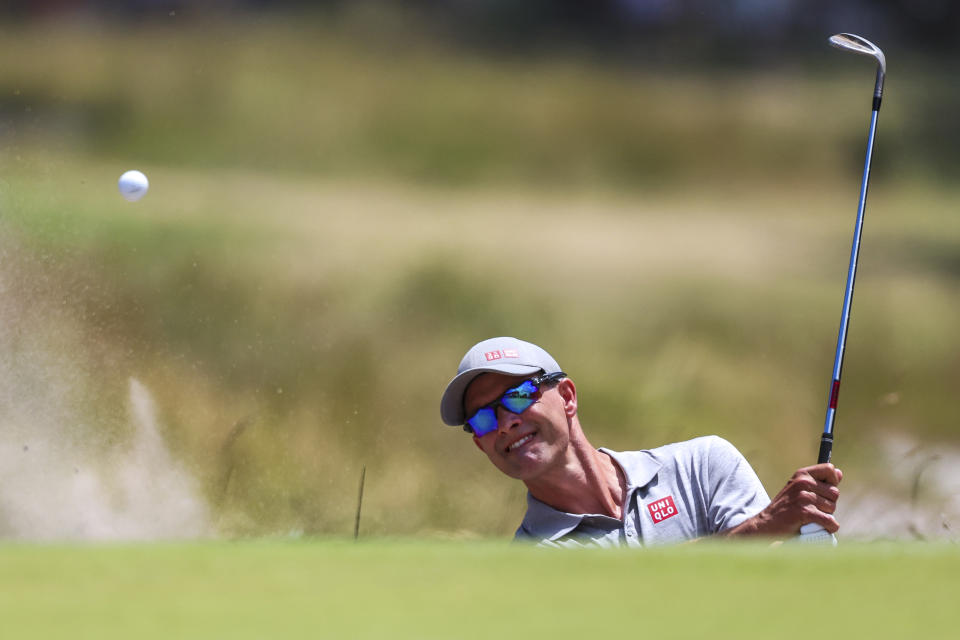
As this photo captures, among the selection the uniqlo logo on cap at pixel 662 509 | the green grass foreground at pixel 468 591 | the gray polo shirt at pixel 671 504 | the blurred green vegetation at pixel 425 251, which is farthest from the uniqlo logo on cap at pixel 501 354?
the blurred green vegetation at pixel 425 251

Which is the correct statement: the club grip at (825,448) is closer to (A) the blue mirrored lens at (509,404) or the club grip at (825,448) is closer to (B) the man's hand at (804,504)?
(B) the man's hand at (804,504)

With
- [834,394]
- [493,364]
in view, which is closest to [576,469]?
[493,364]

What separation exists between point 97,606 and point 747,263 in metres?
4.23

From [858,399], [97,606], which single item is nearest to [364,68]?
[858,399]

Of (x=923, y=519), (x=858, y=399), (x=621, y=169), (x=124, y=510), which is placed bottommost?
(x=124, y=510)

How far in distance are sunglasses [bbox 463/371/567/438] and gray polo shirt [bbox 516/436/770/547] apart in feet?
0.77

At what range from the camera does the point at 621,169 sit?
5.43 meters

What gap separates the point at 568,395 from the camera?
3.10 m

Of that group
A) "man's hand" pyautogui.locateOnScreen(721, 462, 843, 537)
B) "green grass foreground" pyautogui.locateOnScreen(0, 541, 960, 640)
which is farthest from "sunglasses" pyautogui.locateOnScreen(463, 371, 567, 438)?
"green grass foreground" pyautogui.locateOnScreen(0, 541, 960, 640)

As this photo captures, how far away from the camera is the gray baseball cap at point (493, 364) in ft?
9.59

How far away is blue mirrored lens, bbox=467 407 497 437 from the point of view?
2961 mm

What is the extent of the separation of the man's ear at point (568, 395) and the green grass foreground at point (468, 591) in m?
1.18

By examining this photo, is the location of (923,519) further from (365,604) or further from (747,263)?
(365,604)

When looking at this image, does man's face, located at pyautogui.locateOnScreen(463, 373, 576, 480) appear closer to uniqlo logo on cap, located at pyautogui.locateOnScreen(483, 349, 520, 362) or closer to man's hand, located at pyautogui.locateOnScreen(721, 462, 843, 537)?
uniqlo logo on cap, located at pyautogui.locateOnScreen(483, 349, 520, 362)
